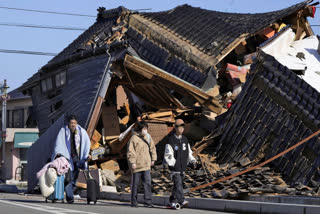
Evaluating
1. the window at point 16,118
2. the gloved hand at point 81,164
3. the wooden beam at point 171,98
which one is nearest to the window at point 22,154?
the window at point 16,118

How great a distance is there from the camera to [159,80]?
809 inches

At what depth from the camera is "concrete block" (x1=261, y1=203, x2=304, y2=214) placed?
9734 mm

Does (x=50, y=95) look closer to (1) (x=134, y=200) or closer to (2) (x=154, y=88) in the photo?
(2) (x=154, y=88)

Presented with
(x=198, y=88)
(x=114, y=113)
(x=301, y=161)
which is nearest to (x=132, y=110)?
(x=114, y=113)

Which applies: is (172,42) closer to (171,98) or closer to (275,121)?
(171,98)

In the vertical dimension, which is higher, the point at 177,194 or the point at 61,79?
the point at 61,79

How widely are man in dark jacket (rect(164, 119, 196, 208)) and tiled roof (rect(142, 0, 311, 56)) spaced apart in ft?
36.7

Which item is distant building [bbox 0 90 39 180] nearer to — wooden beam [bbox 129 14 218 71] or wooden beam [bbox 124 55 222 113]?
wooden beam [bbox 129 14 218 71]

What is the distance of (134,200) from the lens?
12.3 metres

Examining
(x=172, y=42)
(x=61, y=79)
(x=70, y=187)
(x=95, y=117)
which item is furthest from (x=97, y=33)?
(x=70, y=187)

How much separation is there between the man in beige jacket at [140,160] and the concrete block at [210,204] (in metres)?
0.99

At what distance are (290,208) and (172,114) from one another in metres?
11.3

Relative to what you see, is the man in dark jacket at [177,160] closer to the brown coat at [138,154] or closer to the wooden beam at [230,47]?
the brown coat at [138,154]

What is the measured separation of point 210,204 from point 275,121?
16.1ft
